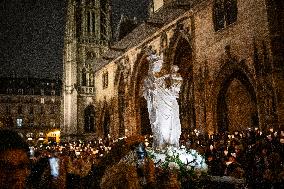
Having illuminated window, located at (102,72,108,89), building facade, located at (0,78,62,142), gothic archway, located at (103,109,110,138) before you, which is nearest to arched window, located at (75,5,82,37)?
illuminated window, located at (102,72,108,89)

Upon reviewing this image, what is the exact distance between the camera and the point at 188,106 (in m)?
30.8

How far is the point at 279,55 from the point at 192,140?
680 centimetres

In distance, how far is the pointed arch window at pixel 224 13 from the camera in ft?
65.9

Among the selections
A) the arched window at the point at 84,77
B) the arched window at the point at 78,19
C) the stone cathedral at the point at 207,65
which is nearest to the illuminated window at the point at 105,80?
the stone cathedral at the point at 207,65

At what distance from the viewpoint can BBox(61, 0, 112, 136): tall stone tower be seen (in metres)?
51.8

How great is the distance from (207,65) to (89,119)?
3403 cm

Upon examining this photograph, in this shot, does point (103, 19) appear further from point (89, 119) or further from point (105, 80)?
point (105, 80)

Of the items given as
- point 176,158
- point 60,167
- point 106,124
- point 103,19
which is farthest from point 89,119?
point 60,167

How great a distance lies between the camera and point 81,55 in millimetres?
54125

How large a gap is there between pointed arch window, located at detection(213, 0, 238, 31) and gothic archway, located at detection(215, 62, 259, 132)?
2695mm

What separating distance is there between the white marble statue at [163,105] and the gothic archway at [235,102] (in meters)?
9.35

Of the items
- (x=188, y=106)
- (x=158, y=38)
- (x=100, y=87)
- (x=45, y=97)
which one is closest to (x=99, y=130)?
(x=100, y=87)

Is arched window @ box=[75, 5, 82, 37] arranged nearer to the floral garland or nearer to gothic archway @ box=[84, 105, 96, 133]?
gothic archway @ box=[84, 105, 96, 133]

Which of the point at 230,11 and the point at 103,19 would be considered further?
the point at 103,19
